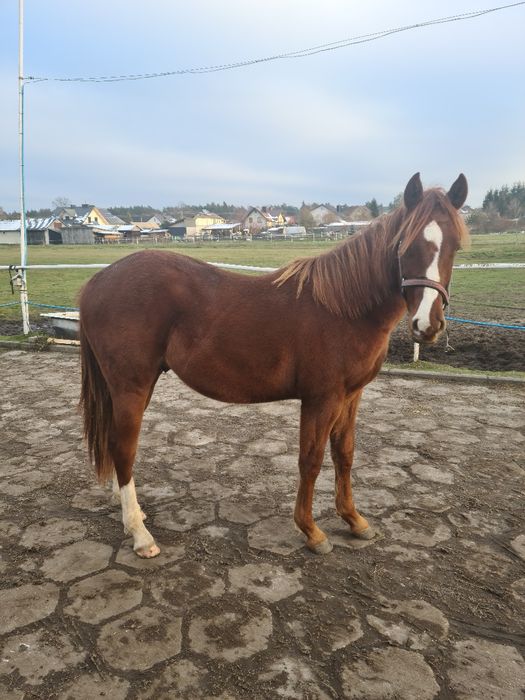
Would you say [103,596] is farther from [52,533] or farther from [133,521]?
[52,533]

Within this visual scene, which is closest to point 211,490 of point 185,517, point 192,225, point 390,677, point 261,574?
point 185,517

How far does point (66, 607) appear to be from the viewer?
224 cm

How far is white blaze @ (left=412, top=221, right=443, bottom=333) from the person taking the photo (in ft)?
7.18

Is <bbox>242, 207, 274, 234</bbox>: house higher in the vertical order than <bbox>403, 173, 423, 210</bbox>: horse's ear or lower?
higher

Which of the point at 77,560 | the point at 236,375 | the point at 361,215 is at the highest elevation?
the point at 361,215

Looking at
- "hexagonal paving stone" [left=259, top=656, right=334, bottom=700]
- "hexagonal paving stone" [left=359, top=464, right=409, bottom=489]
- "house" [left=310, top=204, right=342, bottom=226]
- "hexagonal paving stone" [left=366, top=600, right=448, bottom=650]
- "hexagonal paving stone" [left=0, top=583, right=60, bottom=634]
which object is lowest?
"hexagonal paving stone" [left=0, top=583, right=60, bottom=634]

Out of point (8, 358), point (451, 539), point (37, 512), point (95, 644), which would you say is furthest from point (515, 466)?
point (8, 358)

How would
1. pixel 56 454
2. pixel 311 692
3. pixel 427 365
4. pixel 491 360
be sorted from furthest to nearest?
pixel 491 360 → pixel 427 365 → pixel 56 454 → pixel 311 692

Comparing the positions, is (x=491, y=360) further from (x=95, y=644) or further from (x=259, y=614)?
(x=95, y=644)

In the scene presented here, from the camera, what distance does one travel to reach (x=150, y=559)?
2.63m

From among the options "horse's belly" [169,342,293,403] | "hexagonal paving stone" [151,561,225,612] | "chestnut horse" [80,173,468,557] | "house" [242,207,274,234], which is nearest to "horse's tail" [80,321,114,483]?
"chestnut horse" [80,173,468,557]

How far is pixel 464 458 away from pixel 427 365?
8.62 ft

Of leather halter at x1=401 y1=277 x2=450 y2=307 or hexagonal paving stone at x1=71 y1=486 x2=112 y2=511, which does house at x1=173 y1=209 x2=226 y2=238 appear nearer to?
hexagonal paving stone at x1=71 y1=486 x2=112 y2=511

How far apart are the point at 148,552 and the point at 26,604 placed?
2.12 feet
